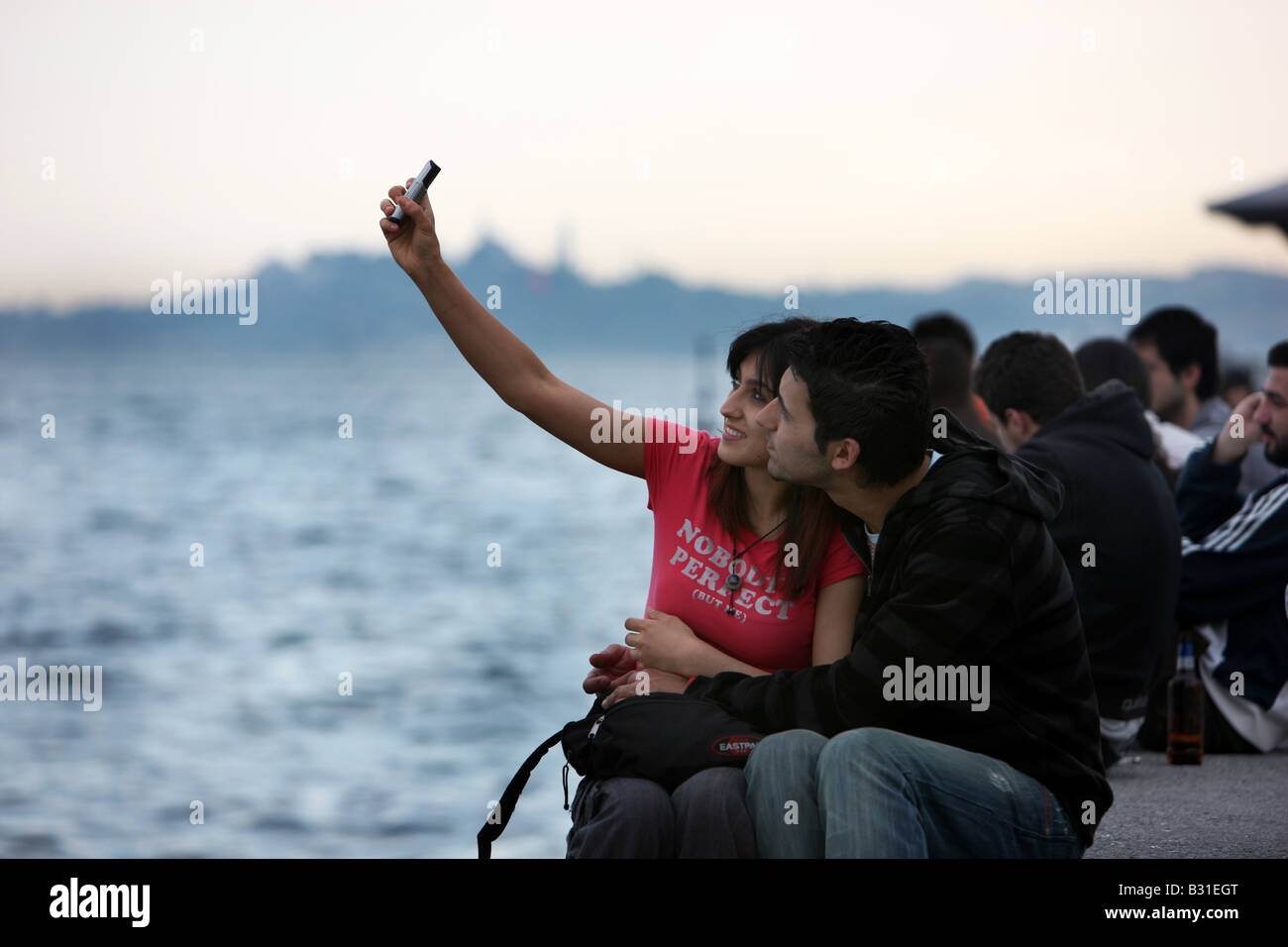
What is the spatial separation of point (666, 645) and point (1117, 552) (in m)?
1.86

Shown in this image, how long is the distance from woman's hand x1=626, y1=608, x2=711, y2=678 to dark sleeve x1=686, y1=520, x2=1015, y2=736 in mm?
339

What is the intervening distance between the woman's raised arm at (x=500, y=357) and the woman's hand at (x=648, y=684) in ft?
1.52

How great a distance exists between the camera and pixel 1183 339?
5.84 m

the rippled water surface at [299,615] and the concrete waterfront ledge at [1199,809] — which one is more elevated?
the concrete waterfront ledge at [1199,809]

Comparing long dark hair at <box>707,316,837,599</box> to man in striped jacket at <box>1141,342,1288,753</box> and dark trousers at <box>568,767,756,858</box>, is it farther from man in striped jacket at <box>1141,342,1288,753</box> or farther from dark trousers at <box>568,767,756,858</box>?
man in striped jacket at <box>1141,342,1288,753</box>

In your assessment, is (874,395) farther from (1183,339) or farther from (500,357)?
(1183,339)

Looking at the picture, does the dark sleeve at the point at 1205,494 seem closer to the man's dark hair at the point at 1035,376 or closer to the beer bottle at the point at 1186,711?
the beer bottle at the point at 1186,711

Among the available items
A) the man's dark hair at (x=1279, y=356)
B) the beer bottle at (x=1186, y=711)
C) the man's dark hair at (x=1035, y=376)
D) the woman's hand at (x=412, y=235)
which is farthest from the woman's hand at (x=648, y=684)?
the man's dark hair at (x=1279, y=356)

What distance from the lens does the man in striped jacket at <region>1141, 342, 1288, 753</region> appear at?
13.9 feet

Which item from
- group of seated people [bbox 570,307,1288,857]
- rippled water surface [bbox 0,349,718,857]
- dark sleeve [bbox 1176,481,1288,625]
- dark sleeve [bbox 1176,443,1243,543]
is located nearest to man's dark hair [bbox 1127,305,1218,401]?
dark sleeve [bbox 1176,443,1243,543]

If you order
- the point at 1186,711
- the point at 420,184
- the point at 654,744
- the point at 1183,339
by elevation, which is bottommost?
the point at 1186,711

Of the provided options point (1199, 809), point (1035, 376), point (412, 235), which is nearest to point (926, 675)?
point (412, 235)

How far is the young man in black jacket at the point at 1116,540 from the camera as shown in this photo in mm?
3877
